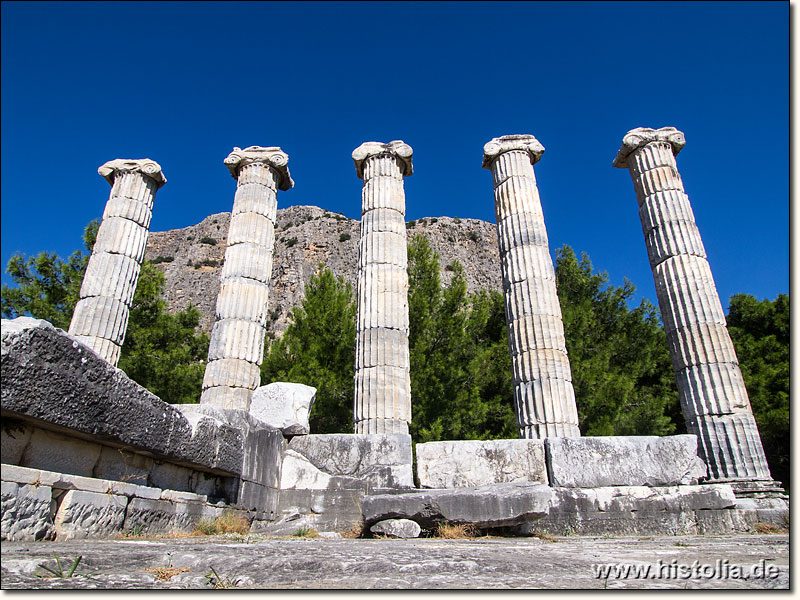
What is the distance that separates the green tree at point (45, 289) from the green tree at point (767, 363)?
20760 millimetres

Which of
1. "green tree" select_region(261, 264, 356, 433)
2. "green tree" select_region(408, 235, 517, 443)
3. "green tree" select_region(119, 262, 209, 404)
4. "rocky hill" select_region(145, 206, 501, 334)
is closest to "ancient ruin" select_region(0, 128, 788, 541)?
"green tree" select_region(261, 264, 356, 433)

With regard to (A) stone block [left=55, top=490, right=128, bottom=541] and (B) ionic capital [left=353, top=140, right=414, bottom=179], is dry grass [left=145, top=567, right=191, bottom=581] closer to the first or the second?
(A) stone block [left=55, top=490, right=128, bottom=541]

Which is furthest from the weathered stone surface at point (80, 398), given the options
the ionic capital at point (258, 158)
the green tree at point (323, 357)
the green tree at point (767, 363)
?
the green tree at point (767, 363)

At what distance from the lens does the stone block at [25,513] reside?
267 centimetres

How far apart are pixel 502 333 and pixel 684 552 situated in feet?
46.3

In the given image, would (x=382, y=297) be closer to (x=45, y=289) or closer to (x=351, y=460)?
(x=351, y=460)

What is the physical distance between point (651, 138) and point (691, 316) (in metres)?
4.33

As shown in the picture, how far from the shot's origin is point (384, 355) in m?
A: 9.51

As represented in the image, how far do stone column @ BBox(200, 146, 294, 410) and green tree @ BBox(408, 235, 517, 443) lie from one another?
5.00 metres

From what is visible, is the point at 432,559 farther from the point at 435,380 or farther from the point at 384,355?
the point at 435,380

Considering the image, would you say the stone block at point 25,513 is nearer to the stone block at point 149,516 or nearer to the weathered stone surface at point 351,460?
the stone block at point 149,516

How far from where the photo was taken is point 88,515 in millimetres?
3303

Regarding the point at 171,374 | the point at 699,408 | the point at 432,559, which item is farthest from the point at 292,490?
the point at 171,374

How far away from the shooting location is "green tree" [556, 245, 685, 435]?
14227 mm
